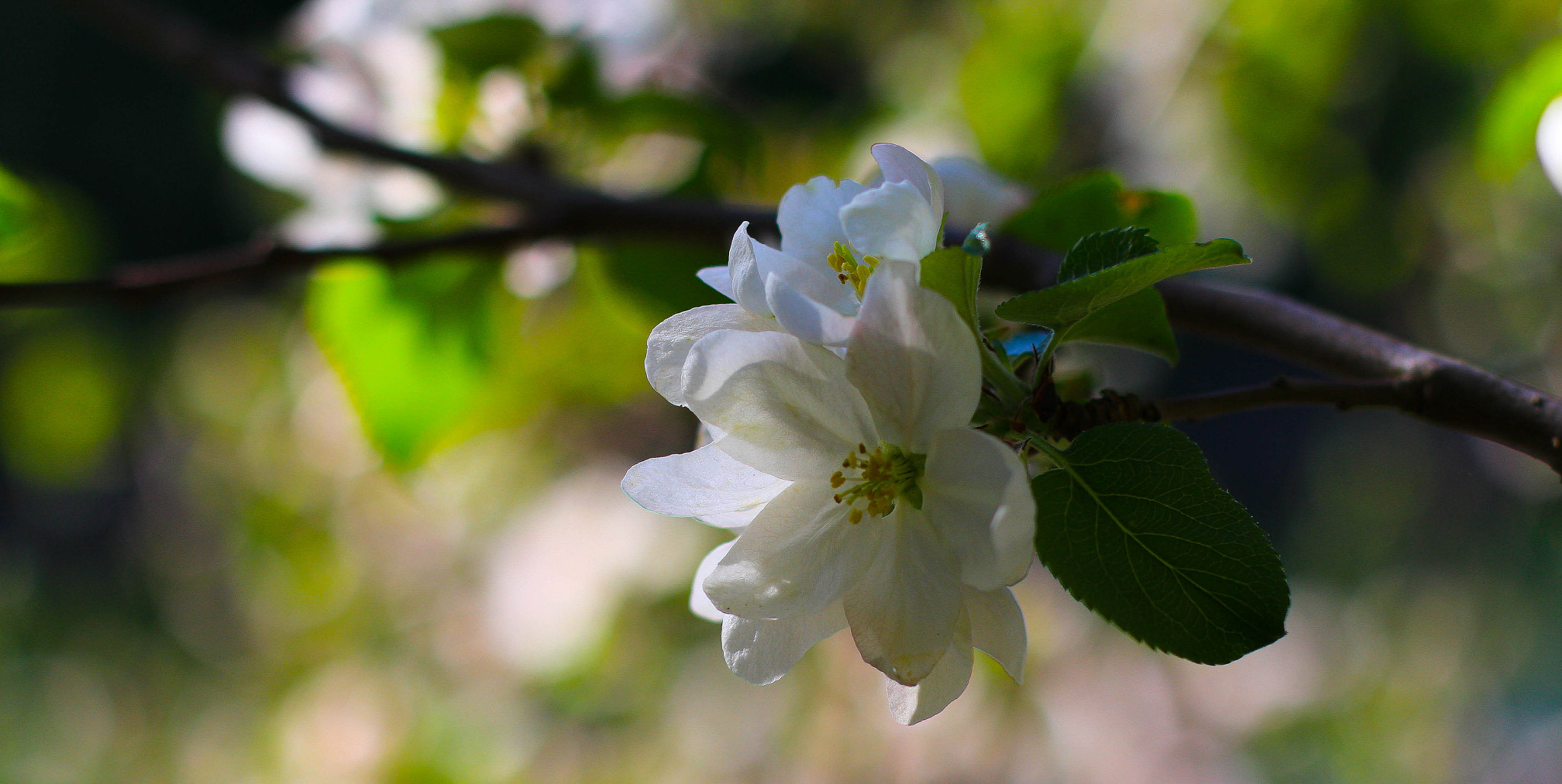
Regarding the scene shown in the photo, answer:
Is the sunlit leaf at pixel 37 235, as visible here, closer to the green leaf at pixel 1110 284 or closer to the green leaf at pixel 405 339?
the green leaf at pixel 405 339

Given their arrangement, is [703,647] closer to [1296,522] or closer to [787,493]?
[787,493]

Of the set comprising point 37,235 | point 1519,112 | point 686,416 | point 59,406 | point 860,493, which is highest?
point 1519,112

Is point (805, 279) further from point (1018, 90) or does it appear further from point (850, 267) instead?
point (1018, 90)

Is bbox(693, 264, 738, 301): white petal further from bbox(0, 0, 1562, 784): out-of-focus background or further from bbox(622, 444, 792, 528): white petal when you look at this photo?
bbox(0, 0, 1562, 784): out-of-focus background

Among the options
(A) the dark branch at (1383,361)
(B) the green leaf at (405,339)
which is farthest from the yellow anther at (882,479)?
(B) the green leaf at (405,339)

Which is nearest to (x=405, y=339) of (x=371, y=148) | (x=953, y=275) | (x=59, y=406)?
(x=371, y=148)

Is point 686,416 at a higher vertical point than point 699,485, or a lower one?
lower

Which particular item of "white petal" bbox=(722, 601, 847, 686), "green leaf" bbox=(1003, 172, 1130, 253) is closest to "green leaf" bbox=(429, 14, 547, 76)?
"green leaf" bbox=(1003, 172, 1130, 253)
